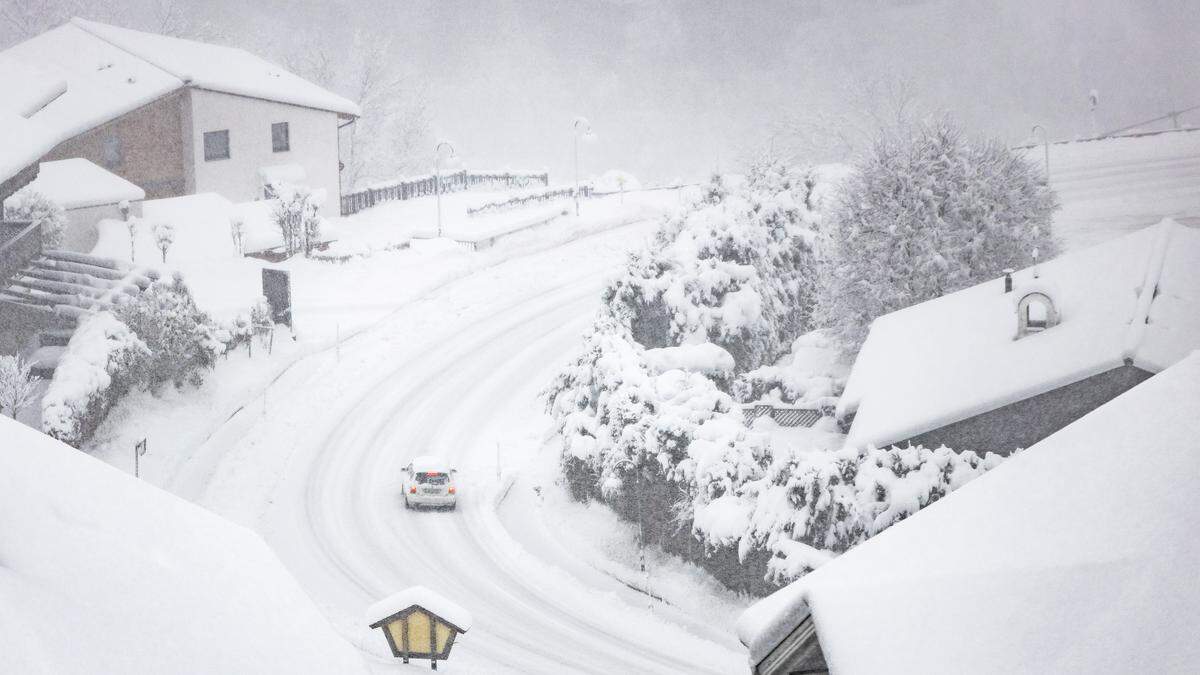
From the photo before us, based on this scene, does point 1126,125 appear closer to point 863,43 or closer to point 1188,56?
point 1188,56

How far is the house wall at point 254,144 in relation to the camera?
4734cm

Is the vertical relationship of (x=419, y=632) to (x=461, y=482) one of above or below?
above

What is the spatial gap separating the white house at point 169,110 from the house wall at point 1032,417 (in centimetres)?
3424

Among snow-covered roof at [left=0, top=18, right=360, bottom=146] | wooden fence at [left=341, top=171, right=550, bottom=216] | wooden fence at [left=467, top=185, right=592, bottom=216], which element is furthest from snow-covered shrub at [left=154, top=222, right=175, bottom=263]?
wooden fence at [left=467, top=185, right=592, bottom=216]

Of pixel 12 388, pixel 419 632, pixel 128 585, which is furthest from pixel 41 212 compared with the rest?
pixel 128 585

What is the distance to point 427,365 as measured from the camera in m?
38.2

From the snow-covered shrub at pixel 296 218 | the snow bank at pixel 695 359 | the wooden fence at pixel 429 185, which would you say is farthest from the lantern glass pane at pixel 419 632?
the wooden fence at pixel 429 185

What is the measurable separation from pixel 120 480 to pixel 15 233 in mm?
26950

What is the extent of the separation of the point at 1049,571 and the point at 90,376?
2863 cm

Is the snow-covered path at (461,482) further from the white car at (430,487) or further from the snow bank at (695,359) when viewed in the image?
the snow bank at (695,359)

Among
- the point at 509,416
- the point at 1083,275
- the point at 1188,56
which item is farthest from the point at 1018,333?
the point at 1188,56

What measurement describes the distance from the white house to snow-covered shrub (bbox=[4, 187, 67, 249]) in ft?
13.2

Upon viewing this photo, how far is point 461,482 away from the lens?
30734mm

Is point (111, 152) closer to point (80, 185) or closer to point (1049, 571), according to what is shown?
point (80, 185)
